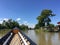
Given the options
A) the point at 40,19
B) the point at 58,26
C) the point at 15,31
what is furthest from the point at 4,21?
the point at 15,31

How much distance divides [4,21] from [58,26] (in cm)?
2368

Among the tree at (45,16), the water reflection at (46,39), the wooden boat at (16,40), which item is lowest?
the water reflection at (46,39)

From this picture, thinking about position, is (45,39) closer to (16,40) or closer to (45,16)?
(16,40)

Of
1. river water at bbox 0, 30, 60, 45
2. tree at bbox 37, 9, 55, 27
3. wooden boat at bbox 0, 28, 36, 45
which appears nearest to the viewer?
wooden boat at bbox 0, 28, 36, 45

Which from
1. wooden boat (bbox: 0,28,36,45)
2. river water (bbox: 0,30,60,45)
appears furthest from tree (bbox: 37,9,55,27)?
wooden boat (bbox: 0,28,36,45)

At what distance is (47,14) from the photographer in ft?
99.6

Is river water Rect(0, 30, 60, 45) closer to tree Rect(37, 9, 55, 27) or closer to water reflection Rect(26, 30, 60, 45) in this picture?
water reflection Rect(26, 30, 60, 45)

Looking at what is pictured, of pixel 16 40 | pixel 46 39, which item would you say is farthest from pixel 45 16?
pixel 16 40

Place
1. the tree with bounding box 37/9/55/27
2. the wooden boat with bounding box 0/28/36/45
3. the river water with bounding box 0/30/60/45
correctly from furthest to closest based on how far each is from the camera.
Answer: the tree with bounding box 37/9/55/27, the river water with bounding box 0/30/60/45, the wooden boat with bounding box 0/28/36/45

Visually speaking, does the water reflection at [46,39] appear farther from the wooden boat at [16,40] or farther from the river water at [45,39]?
the wooden boat at [16,40]

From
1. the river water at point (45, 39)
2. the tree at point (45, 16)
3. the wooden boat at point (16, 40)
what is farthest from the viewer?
the tree at point (45, 16)

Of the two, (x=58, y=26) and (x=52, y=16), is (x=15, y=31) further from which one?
(x=52, y=16)

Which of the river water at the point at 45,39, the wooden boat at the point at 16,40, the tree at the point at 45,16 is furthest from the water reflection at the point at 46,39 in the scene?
the tree at the point at 45,16

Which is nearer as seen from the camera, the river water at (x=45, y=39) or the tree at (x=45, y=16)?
the river water at (x=45, y=39)
